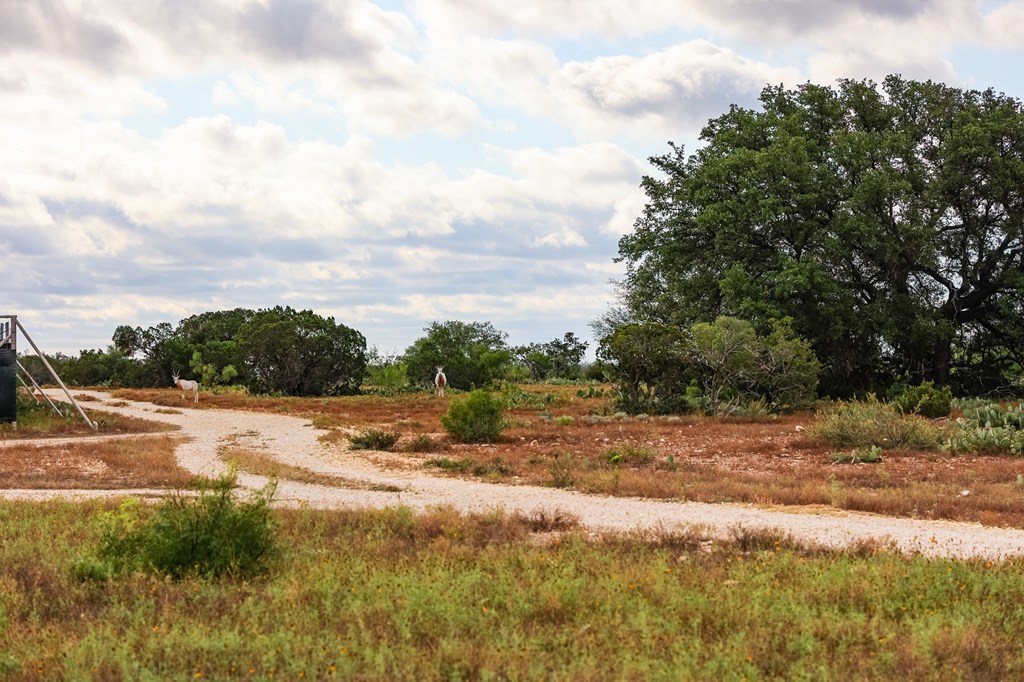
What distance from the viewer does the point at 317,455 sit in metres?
22.7

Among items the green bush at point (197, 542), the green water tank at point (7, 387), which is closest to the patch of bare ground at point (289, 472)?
the green bush at point (197, 542)

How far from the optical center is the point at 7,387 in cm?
2939

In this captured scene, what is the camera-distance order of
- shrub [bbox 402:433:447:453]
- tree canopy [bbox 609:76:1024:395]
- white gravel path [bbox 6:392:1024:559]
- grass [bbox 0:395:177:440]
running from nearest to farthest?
1. white gravel path [bbox 6:392:1024:559]
2. shrub [bbox 402:433:447:453]
3. grass [bbox 0:395:177:440]
4. tree canopy [bbox 609:76:1024:395]

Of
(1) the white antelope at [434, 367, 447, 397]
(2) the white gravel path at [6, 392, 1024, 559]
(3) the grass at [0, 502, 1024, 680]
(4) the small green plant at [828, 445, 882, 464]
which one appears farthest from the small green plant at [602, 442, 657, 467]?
(1) the white antelope at [434, 367, 447, 397]

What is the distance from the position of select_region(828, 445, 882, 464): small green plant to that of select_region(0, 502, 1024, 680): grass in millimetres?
9955

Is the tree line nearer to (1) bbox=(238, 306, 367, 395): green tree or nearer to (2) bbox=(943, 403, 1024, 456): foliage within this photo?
(1) bbox=(238, 306, 367, 395): green tree

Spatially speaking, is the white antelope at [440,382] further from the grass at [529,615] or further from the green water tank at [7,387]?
the grass at [529,615]

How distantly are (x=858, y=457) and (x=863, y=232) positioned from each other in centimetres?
1958

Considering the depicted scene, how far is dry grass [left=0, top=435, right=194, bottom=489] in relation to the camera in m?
17.2

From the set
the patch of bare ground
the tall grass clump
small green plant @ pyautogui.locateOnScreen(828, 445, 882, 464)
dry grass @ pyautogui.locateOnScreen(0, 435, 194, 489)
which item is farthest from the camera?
the tall grass clump

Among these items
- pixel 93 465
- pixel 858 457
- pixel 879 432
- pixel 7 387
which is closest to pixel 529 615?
pixel 858 457

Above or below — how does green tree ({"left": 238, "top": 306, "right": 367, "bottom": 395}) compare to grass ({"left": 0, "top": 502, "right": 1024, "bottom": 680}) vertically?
above

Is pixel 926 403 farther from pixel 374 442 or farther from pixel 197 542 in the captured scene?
pixel 197 542

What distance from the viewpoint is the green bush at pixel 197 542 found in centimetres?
926
